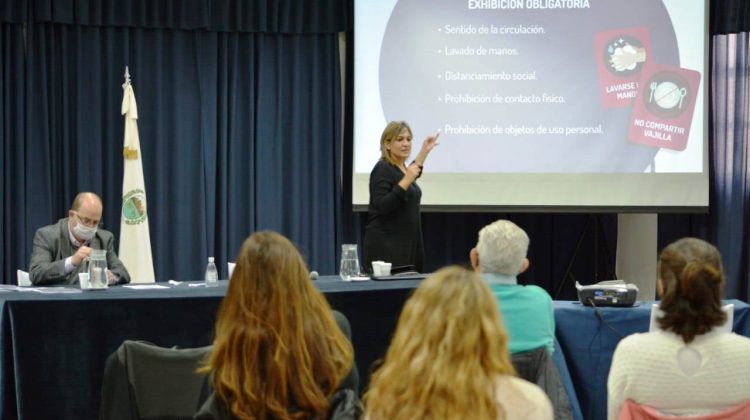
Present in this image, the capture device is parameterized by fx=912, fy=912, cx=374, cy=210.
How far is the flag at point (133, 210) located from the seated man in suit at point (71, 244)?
151 centimetres

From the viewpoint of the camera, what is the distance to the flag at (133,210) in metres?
5.96

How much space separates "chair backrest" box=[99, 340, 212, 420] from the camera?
9.30 feet

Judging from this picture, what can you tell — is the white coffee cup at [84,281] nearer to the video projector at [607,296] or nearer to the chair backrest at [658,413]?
the video projector at [607,296]

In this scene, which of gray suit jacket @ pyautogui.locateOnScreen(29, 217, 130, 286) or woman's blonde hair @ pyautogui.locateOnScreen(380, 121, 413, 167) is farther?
woman's blonde hair @ pyautogui.locateOnScreen(380, 121, 413, 167)

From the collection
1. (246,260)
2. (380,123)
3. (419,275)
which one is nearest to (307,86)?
(380,123)

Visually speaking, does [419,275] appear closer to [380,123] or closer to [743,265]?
[380,123]

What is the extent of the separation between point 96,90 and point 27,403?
3.17 meters

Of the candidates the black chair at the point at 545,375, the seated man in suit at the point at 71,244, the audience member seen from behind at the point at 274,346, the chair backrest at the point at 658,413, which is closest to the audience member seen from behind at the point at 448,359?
the audience member seen from behind at the point at 274,346

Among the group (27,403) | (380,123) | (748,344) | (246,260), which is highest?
(380,123)

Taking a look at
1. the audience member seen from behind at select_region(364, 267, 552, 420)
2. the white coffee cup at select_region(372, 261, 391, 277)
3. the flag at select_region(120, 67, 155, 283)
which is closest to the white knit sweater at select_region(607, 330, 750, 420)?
the audience member seen from behind at select_region(364, 267, 552, 420)

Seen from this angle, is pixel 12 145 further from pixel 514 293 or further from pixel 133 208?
pixel 514 293

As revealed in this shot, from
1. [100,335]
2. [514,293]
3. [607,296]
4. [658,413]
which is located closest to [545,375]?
[514,293]

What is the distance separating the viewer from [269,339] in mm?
1992

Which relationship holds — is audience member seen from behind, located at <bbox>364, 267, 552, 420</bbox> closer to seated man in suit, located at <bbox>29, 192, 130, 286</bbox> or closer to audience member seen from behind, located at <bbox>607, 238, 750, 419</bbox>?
audience member seen from behind, located at <bbox>607, 238, 750, 419</bbox>
